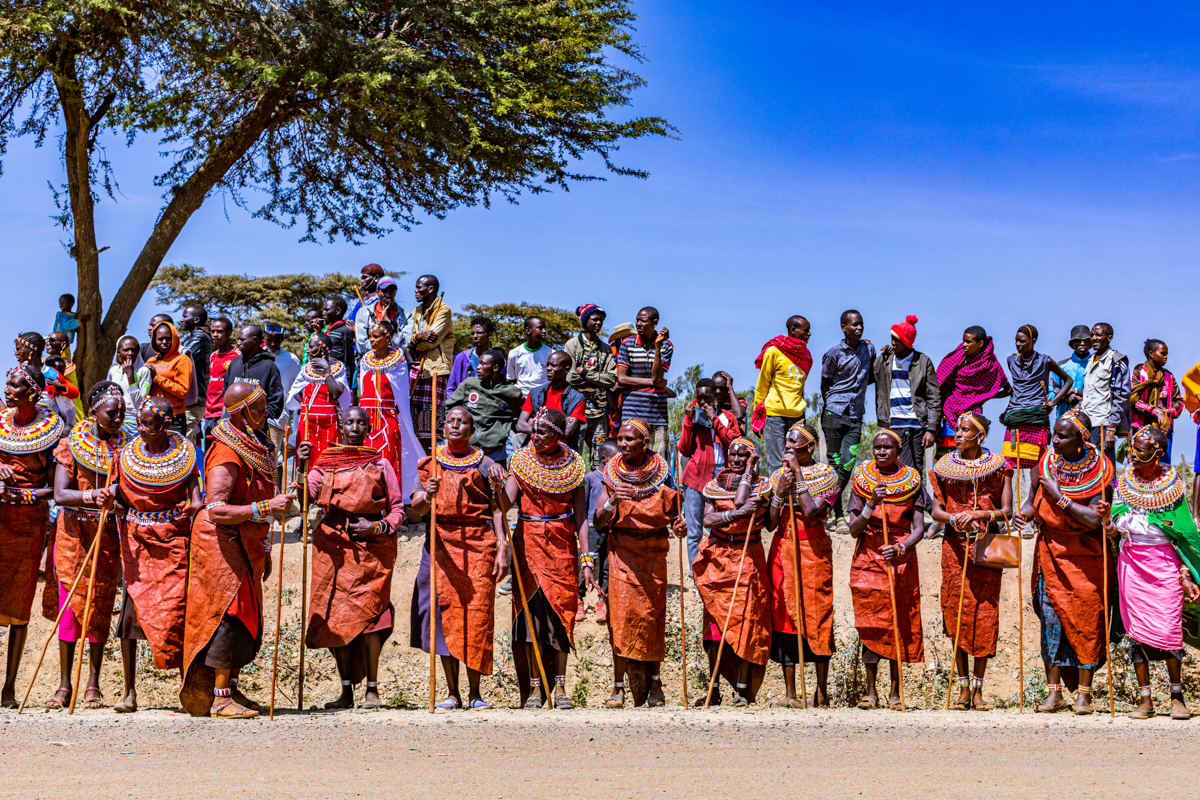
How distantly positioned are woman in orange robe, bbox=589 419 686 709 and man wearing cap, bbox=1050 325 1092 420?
502cm

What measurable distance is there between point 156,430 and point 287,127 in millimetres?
9797

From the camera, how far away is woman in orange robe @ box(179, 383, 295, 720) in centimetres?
720

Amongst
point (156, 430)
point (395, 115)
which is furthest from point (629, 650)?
point (395, 115)

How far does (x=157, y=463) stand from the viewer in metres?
7.35

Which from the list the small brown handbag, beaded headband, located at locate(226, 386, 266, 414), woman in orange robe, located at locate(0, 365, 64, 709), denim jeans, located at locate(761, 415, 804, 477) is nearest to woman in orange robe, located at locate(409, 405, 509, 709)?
beaded headband, located at locate(226, 386, 266, 414)

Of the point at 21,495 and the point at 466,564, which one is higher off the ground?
the point at 21,495

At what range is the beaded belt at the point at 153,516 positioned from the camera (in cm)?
739

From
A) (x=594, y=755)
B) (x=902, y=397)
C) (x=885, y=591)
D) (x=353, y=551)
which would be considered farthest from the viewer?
(x=902, y=397)

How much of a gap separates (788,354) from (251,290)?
19596 millimetres

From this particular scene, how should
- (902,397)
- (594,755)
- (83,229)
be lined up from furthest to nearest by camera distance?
(83,229) < (902,397) < (594,755)

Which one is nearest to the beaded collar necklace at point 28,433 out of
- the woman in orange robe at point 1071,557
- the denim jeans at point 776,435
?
the denim jeans at point 776,435

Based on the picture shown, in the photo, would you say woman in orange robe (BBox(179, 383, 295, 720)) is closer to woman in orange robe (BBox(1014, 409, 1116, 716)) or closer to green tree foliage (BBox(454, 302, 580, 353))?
woman in orange robe (BBox(1014, 409, 1116, 716))

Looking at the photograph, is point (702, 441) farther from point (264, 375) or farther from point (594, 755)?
point (594, 755)

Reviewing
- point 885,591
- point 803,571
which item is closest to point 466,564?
point 803,571
